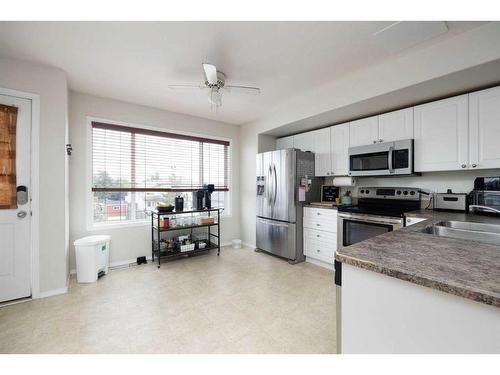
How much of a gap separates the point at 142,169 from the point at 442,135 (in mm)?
3934

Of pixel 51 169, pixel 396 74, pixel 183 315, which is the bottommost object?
pixel 183 315

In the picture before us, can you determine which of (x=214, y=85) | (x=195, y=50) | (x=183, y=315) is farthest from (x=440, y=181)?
(x=183, y=315)

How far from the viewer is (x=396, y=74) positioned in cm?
221

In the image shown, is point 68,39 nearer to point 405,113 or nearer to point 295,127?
point 295,127

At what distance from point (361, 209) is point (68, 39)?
348cm

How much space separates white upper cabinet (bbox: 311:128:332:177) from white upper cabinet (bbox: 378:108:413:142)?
0.76m

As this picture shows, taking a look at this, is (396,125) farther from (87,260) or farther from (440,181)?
(87,260)

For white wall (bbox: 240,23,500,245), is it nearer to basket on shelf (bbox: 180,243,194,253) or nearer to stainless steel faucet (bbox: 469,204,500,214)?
stainless steel faucet (bbox: 469,204,500,214)

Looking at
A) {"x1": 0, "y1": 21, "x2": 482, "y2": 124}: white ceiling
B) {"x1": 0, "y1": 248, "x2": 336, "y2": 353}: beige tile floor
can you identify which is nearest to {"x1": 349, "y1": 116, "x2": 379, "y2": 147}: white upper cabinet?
{"x1": 0, "y1": 21, "x2": 482, "y2": 124}: white ceiling

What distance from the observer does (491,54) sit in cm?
171

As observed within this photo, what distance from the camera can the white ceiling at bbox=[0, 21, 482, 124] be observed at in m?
1.80

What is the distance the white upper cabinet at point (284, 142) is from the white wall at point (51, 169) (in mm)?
3236

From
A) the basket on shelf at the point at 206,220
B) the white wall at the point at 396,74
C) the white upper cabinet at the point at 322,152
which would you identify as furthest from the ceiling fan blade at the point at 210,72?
the basket on shelf at the point at 206,220

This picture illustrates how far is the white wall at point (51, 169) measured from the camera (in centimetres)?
236
